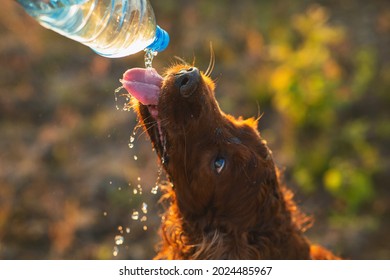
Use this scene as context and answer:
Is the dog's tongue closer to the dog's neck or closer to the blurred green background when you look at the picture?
the dog's neck

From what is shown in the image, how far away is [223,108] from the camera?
732 cm

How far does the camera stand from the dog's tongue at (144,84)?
11.4 feet

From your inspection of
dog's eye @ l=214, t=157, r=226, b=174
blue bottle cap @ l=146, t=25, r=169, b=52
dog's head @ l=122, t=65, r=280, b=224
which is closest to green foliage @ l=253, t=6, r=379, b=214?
dog's head @ l=122, t=65, r=280, b=224

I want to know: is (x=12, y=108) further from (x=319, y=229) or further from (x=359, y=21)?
(x=359, y=21)

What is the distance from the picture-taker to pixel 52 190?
6.45 meters

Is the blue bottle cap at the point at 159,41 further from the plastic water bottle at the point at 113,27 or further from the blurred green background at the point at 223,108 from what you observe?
the blurred green background at the point at 223,108

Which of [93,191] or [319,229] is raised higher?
[93,191]

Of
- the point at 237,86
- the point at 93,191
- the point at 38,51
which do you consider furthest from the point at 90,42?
the point at 38,51

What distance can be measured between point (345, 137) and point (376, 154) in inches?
14.2

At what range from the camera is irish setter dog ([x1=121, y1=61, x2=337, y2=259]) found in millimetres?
3502

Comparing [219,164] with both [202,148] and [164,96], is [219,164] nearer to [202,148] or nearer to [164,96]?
[202,148]

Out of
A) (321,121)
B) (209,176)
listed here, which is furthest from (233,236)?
(321,121)

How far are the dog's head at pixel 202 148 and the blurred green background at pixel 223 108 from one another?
1.77 meters

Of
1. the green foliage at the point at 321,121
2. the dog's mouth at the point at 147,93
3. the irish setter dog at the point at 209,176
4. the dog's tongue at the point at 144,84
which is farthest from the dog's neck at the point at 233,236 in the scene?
the green foliage at the point at 321,121
